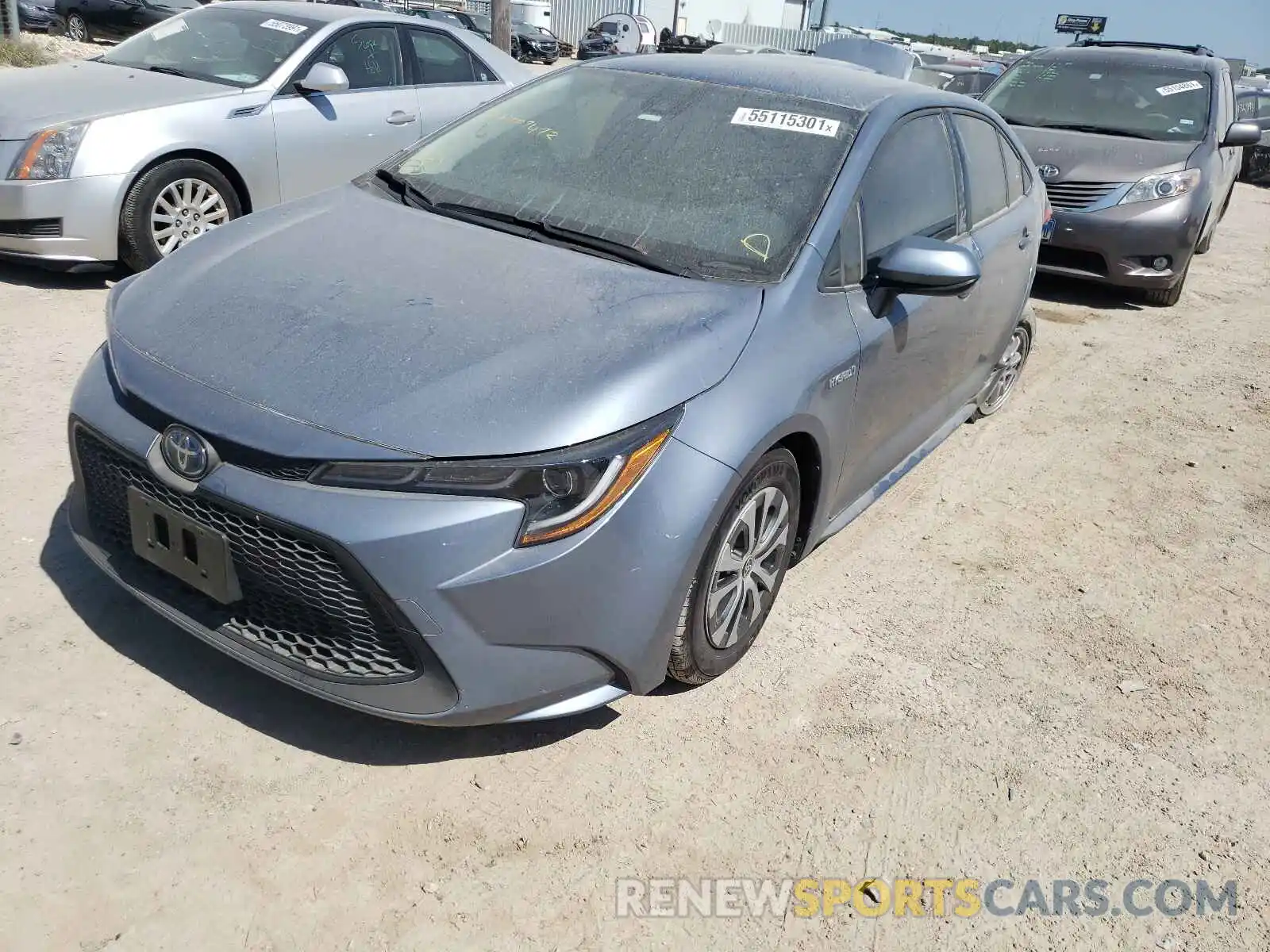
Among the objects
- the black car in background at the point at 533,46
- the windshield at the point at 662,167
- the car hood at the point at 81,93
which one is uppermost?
the windshield at the point at 662,167

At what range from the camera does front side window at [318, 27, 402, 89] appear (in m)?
6.34

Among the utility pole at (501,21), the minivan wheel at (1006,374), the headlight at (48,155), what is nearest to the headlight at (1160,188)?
the minivan wheel at (1006,374)

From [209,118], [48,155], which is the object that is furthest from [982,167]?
[48,155]

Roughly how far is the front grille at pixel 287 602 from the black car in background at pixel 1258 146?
1821 cm

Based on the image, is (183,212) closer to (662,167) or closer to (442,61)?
(442,61)

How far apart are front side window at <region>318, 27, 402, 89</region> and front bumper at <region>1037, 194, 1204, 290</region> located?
449cm

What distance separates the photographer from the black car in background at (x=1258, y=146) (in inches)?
656

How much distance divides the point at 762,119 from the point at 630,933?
246 cm

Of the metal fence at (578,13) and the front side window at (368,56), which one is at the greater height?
the front side window at (368,56)

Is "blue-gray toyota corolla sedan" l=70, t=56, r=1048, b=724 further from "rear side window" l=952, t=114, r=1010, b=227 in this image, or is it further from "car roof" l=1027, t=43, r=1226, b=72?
"car roof" l=1027, t=43, r=1226, b=72

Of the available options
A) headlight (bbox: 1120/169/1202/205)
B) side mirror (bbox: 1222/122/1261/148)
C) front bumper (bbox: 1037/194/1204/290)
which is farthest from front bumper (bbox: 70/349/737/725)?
side mirror (bbox: 1222/122/1261/148)

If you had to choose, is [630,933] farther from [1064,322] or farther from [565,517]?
[1064,322]

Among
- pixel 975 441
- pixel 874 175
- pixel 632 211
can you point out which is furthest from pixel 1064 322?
pixel 632 211

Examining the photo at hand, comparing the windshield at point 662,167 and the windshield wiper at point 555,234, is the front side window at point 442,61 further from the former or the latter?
the windshield wiper at point 555,234
